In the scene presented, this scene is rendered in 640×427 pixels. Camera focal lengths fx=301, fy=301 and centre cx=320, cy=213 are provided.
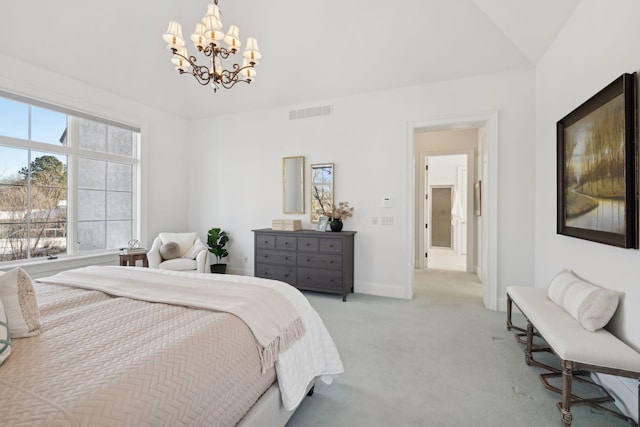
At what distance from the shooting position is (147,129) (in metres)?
4.82

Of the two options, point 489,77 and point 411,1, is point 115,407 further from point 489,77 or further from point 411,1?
point 489,77

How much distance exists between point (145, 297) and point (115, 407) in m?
0.96

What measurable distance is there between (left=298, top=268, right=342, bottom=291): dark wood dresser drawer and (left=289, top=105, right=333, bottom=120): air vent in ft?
7.70

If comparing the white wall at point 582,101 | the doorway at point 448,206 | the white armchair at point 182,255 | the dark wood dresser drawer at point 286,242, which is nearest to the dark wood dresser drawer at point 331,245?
the dark wood dresser drawer at point 286,242

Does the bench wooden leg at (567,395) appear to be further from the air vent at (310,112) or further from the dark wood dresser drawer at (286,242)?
the air vent at (310,112)

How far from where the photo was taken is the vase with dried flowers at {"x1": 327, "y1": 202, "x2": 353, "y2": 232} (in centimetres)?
430

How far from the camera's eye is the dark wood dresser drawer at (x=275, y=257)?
4293 millimetres

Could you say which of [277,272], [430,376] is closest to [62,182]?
[277,272]

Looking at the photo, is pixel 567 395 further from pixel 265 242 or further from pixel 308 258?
pixel 265 242

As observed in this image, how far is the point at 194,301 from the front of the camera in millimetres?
1637

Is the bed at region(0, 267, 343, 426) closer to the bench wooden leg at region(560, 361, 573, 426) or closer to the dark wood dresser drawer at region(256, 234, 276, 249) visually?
the bench wooden leg at region(560, 361, 573, 426)

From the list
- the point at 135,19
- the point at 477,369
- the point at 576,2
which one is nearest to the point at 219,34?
→ the point at 135,19

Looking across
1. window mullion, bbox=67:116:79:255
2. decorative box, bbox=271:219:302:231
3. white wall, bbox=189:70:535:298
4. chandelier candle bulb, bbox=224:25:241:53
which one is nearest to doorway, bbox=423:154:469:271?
white wall, bbox=189:70:535:298

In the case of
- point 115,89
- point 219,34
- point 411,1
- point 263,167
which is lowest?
point 263,167
